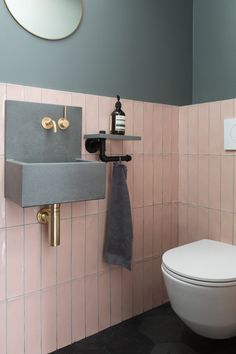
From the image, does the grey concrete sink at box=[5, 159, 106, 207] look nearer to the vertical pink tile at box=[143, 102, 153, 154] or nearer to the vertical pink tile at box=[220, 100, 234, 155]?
the vertical pink tile at box=[143, 102, 153, 154]

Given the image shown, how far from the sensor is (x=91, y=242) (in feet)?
5.48

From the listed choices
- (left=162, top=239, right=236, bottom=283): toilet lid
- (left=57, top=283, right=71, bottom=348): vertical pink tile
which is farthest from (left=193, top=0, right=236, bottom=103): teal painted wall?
(left=57, top=283, right=71, bottom=348): vertical pink tile

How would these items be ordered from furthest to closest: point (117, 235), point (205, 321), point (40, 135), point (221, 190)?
point (221, 190) < point (117, 235) < point (40, 135) < point (205, 321)

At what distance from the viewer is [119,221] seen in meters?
1.67

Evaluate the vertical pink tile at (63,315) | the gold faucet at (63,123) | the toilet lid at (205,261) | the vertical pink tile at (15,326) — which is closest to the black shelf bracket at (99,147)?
the gold faucet at (63,123)

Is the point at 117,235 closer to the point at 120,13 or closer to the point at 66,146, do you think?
the point at 66,146

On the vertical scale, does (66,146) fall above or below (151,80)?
below

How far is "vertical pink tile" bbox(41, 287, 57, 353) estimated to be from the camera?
1.53m

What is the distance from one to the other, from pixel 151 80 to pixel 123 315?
4.64ft

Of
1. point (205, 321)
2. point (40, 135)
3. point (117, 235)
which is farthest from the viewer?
point (117, 235)

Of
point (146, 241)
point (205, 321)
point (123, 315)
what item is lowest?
point (123, 315)

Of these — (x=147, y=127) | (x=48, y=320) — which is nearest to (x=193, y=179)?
(x=147, y=127)

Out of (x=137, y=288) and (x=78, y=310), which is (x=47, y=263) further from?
(x=137, y=288)

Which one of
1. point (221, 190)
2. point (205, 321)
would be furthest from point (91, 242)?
point (221, 190)
